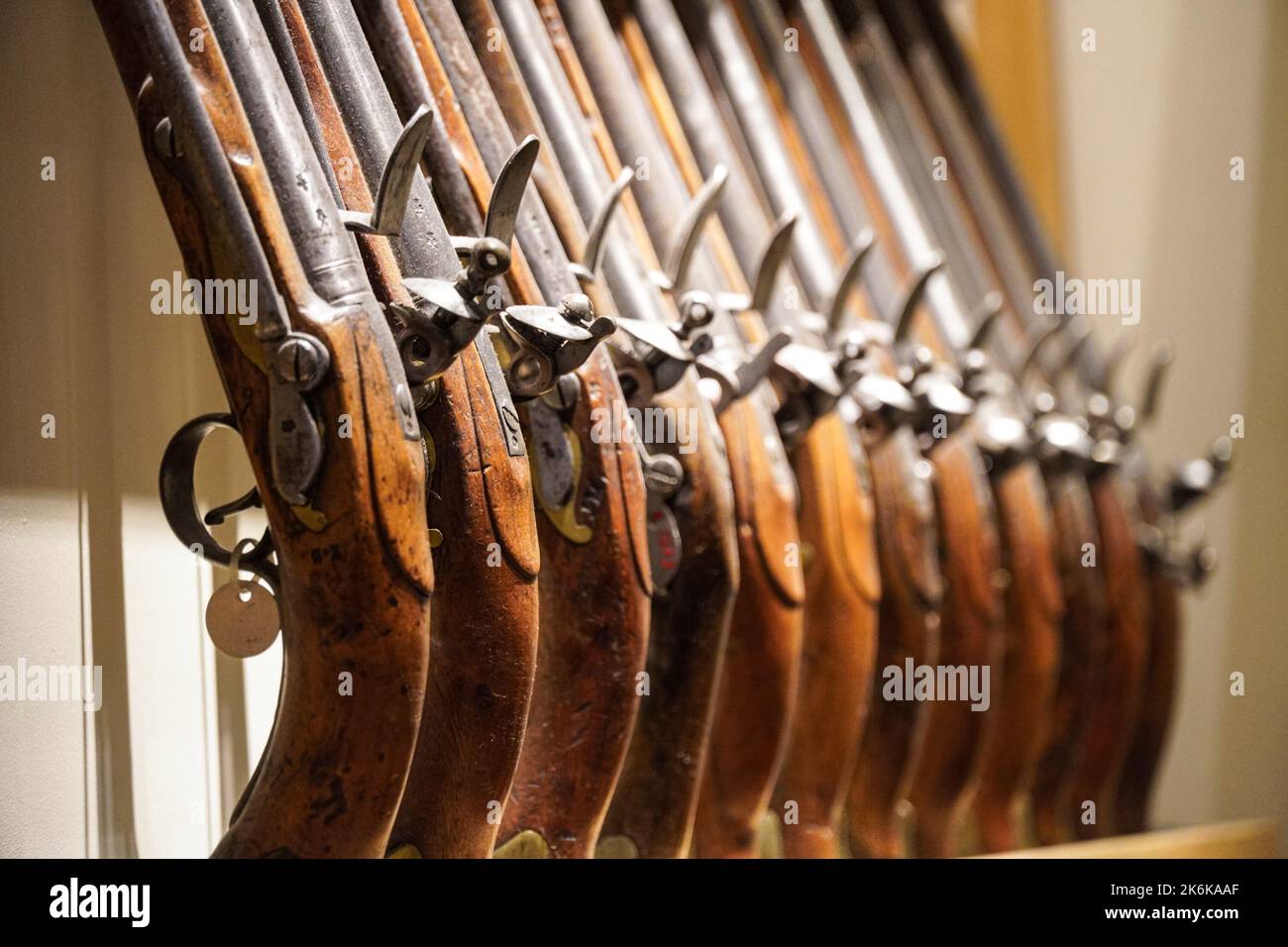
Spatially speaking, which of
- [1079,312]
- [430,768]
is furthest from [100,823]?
[1079,312]

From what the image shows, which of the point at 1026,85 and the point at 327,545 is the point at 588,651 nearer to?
the point at 327,545

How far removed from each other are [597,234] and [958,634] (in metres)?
0.97

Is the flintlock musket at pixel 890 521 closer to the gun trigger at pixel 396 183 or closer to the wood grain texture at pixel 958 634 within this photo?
the wood grain texture at pixel 958 634

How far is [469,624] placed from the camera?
4.41 feet

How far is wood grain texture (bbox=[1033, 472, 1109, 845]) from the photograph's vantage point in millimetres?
2582

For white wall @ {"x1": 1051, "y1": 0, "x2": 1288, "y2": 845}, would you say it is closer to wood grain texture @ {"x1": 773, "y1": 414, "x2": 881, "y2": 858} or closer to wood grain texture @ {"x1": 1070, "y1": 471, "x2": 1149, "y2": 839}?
wood grain texture @ {"x1": 1070, "y1": 471, "x2": 1149, "y2": 839}

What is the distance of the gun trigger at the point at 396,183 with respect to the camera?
48.0 inches

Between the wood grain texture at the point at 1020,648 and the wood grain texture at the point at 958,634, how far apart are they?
92 mm

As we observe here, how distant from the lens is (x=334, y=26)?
1442 millimetres

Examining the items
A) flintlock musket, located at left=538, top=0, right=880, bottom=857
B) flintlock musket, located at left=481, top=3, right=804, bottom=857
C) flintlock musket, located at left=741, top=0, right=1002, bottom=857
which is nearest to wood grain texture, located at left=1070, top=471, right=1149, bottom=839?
flintlock musket, located at left=741, top=0, right=1002, bottom=857

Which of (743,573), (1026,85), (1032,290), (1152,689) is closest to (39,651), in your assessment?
(743,573)

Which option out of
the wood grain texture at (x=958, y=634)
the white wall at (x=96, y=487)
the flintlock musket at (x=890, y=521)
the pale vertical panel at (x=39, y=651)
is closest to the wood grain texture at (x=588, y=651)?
the white wall at (x=96, y=487)

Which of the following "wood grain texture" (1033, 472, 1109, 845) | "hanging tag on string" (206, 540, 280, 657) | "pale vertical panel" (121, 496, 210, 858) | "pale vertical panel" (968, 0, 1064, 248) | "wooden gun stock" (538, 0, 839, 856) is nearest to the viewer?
"hanging tag on string" (206, 540, 280, 657)
